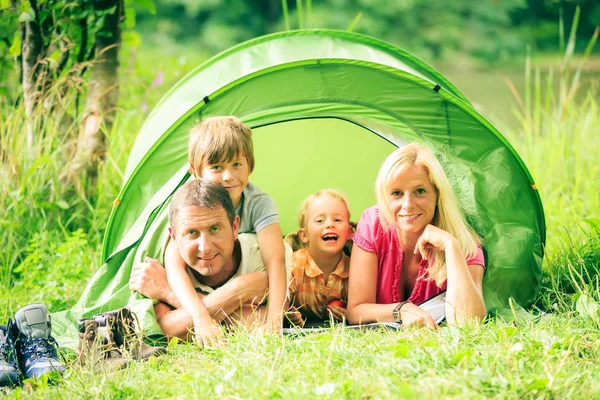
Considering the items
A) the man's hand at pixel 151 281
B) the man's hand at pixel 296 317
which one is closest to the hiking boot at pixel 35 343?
the man's hand at pixel 151 281

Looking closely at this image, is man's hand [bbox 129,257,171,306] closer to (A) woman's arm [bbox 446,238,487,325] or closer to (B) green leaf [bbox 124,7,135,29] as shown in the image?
(A) woman's arm [bbox 446,238,487,325]

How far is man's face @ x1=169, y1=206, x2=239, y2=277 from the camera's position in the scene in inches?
106

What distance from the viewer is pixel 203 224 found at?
271 centimetres

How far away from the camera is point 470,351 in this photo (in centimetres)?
210

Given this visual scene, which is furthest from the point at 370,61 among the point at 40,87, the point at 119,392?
the point at 40,87

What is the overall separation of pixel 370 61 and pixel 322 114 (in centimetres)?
37

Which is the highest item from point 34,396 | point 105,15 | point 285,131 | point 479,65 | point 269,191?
point 479,65

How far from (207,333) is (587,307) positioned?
1.34 meters

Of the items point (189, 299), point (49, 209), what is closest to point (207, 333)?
point (189, 299)

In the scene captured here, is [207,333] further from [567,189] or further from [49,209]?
[567,189]

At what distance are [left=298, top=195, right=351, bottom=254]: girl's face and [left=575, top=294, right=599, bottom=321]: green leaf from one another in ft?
3.12

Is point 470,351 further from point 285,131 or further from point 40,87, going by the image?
point 40,87

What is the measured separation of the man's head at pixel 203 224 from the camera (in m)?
2.71

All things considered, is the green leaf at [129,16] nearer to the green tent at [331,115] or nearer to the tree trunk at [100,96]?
the tree trunk at [100,96]
